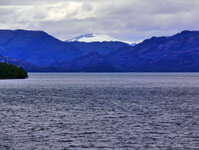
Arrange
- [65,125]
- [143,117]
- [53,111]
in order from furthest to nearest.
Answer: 1. [53,111]
2. [143,117]
3. [65,125]

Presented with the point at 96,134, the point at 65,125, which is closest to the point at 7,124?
the point at 65,125

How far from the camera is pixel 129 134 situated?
182ft

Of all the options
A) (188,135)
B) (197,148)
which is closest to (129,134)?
(188,135)

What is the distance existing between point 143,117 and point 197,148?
87.9 ft

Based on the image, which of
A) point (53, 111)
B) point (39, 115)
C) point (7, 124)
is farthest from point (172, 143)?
point (53, 111)

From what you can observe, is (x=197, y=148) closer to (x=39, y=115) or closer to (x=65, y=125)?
(x=65, y=125)

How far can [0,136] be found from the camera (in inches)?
2125

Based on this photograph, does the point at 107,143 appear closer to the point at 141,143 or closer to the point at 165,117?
the point at 141,143

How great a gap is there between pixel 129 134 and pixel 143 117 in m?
18.1

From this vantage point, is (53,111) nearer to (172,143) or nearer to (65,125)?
(65,125)

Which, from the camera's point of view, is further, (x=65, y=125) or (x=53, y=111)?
(x=53, y=111)

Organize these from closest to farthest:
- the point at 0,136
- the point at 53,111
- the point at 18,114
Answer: the point at 0,136 < the point at 18,114 < the point at 53,111

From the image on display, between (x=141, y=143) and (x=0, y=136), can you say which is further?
(x=0, y=136)

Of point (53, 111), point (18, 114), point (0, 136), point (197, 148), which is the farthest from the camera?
point (53, 111)
